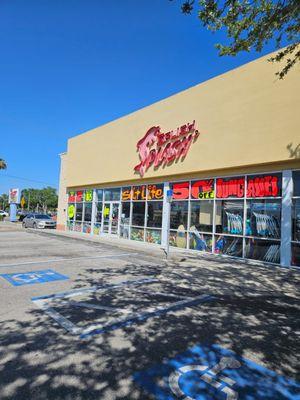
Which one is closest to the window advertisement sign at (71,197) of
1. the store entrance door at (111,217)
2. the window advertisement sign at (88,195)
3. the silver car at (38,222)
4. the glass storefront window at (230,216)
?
the window advertisement sign at (88,195)

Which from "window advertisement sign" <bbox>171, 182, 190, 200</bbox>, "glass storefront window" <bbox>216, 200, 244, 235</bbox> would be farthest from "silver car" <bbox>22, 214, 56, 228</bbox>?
"glass storefront window" <bbox>216, 200, 244, 235</bbox>

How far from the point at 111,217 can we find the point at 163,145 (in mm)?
7309

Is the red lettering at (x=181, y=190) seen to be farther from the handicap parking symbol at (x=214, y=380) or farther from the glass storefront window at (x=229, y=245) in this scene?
the handicap parking symbol at (x=214, y=380)

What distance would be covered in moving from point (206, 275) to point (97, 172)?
15419 millimetres

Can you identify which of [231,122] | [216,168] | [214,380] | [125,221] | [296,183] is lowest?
[214,380]

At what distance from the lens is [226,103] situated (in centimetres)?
1460

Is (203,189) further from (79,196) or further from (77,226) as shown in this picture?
(77,226)

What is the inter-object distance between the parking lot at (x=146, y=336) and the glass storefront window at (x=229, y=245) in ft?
12.2

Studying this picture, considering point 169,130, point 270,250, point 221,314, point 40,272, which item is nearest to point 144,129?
point 169,130

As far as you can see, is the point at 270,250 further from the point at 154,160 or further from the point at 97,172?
the point at 97,172

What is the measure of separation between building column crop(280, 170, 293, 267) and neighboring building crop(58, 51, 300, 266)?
0.04 m

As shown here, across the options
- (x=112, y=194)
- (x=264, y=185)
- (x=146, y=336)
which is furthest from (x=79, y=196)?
(x=146, y=336)

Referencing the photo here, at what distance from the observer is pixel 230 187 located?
47.0 feet

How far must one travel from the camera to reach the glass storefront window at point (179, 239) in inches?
658
